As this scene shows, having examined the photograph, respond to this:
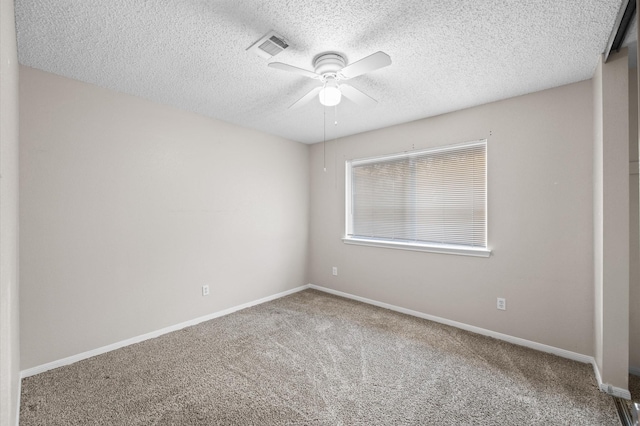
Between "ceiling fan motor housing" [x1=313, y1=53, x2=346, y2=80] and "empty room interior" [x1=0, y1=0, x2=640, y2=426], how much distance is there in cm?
2

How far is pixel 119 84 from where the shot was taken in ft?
8.21

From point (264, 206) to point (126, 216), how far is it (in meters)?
1.66

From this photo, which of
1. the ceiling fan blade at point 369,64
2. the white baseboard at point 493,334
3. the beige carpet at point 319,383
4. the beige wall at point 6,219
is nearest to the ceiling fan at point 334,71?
the ceiling fan blade at point 369,64

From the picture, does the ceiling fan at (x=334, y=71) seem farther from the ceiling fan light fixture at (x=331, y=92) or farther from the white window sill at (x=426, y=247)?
the white window sill at (x=426, y=247)

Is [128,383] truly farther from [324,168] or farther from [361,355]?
[324,168]

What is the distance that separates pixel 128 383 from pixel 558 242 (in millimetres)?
3707

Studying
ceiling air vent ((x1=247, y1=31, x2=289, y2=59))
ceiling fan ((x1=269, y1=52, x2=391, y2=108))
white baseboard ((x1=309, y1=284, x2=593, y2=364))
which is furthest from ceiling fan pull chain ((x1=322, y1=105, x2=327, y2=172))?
white baseboard ((x1=309, y1=284, x2=593, y2=364))

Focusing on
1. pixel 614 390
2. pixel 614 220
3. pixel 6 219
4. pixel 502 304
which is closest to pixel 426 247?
pixel 502 304

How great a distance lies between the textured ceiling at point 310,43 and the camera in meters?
1.58

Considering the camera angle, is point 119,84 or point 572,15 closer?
point 572,15

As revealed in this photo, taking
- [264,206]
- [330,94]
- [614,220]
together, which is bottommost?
[614,220]

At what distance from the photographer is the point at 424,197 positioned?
11.5ft

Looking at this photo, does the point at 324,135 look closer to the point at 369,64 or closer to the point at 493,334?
the point at 369,64

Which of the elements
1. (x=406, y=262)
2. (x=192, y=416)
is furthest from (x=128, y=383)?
(x=406, y=262)
